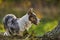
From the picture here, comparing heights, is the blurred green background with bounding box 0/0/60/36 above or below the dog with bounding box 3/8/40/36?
above

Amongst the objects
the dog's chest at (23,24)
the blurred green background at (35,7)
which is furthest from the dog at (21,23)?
the blurred green background at (35,7)

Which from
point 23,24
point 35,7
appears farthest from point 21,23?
point 35,7

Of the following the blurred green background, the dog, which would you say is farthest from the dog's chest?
the blurred green background

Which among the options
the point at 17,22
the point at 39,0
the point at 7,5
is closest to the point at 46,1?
the point at 39,0

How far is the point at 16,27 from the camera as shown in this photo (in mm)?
5355

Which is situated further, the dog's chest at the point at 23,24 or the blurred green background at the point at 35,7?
the blurred green background at the point at 35,7

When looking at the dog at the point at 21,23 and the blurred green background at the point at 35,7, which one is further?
the blurred green background at the point at 35,7

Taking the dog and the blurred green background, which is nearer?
the dog

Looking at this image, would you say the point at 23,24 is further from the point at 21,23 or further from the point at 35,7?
the point at 35,7

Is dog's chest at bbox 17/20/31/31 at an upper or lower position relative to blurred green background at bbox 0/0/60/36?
lower

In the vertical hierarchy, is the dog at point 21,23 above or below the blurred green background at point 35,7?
below

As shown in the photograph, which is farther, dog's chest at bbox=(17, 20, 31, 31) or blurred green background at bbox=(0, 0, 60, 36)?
blurred green background at bbox=(0, 0, 60, 36)

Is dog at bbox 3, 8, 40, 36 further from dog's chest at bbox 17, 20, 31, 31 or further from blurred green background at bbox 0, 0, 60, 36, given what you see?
blurred green background at bbox 0, 0, 60, 36

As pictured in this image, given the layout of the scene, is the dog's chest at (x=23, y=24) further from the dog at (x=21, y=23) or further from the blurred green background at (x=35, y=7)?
the blurred green background at (x=35, y=7)
